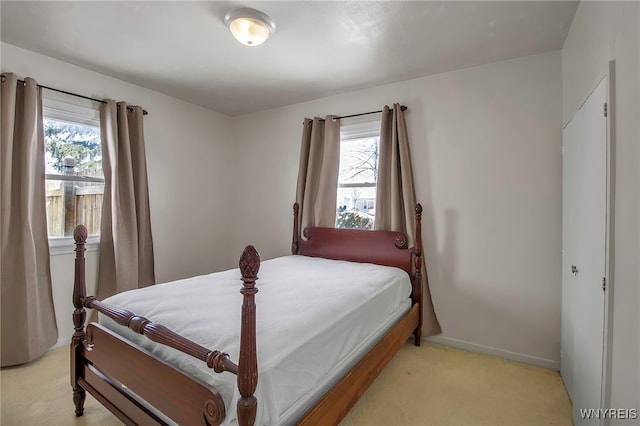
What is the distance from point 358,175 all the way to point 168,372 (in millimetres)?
2618

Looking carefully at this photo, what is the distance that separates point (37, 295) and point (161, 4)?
2449mm

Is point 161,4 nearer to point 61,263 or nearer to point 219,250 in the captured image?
point 61,263

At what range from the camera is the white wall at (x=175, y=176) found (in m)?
2.66

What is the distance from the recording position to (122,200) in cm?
295

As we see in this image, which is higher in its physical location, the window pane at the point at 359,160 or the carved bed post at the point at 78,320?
the window pane at the point at 359,160

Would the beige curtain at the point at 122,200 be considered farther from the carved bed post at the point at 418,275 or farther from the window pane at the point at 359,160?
the carved bed post at the point at 418,275

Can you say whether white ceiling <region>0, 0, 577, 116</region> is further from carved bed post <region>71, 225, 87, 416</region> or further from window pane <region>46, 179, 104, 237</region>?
carved bed post <region>71, 225, 87, 416</region>

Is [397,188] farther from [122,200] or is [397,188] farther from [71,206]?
[71,206]

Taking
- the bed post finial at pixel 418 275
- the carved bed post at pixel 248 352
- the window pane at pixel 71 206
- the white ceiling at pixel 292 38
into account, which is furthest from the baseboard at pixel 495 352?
the window pane at pixel 71 206

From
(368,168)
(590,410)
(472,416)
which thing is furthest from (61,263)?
(590,410)

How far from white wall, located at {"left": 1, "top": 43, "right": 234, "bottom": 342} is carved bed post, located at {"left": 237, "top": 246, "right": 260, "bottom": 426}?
264cm

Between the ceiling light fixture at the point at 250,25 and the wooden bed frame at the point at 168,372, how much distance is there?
162cm

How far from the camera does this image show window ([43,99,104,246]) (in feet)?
8.68

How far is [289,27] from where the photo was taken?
6.84 feet
